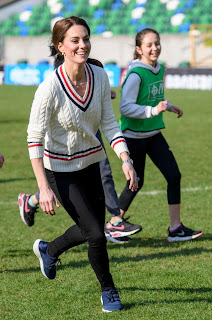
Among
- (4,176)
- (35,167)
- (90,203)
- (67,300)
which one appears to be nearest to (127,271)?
(67,300)

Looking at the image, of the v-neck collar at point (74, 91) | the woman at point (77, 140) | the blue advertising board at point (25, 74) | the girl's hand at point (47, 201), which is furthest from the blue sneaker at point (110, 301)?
the blue advertising board at point (25, 74)

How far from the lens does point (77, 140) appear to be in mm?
4340

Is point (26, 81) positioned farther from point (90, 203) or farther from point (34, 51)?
point (90, 203)

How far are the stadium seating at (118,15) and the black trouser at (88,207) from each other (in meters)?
34.2

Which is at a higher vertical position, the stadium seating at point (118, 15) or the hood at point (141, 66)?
the stadium seating at point (118, 15)

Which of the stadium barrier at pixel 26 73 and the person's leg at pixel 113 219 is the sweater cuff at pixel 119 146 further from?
the stadium barrier at pixel 26 73

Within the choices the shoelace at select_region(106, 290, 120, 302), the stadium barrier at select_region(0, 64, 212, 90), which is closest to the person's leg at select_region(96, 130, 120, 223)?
the shoelace at select_region(106, 290, 120, 302)

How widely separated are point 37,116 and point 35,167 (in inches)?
13.6

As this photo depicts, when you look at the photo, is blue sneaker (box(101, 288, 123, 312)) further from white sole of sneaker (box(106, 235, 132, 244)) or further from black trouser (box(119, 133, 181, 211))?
black trouser (box(119, 133, 181, 211))

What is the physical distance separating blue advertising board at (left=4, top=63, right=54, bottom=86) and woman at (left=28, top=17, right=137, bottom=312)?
30.0 meters

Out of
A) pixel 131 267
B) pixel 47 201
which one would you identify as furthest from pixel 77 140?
pixel 131 267

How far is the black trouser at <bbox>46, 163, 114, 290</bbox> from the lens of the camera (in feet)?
13.9

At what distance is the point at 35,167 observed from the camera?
13.6ft

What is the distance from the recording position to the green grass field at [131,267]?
14.6 feet
